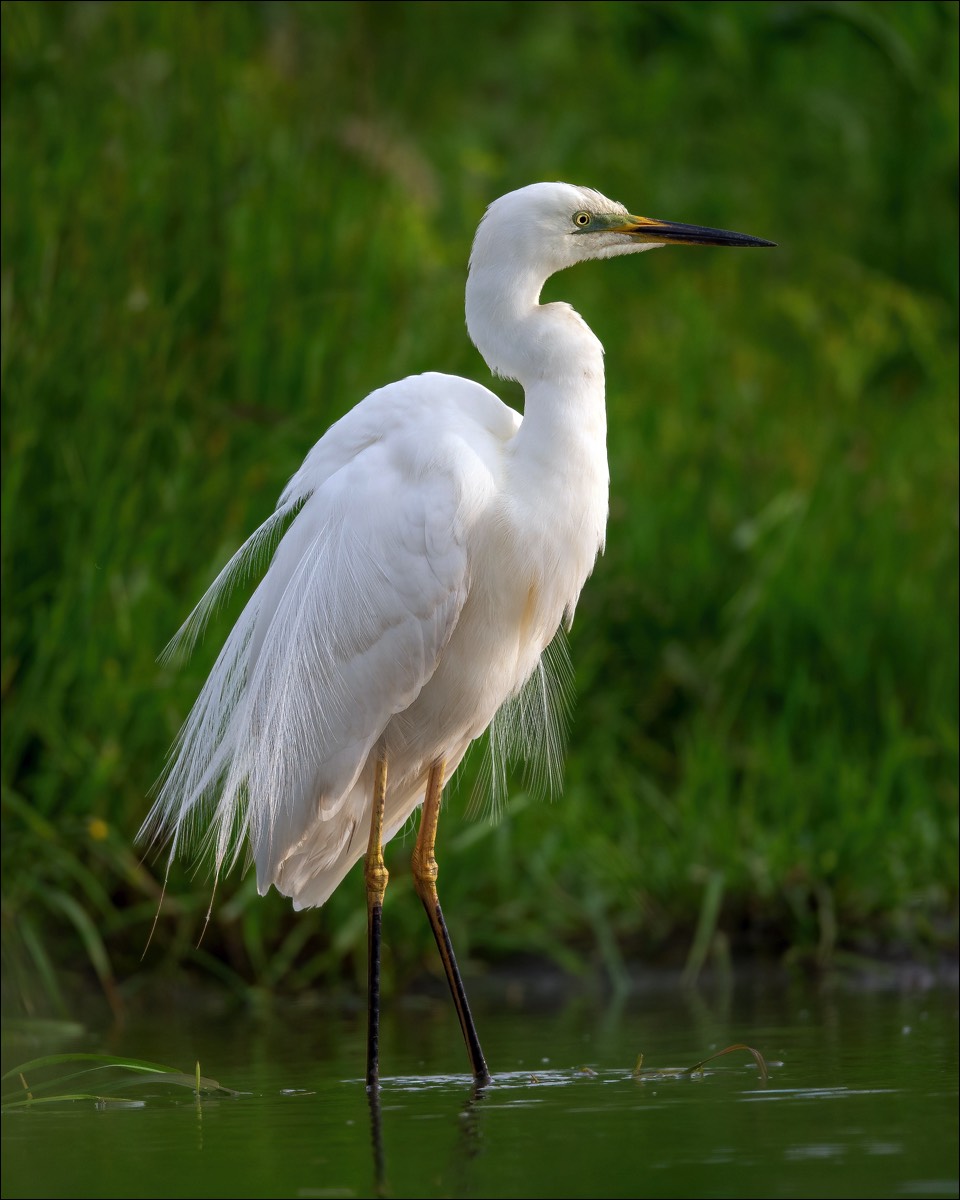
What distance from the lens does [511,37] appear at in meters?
9.38

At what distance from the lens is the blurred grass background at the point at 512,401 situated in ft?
15.2

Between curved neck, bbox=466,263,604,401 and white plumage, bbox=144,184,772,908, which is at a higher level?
curved neck, bbox=466,263,604,401

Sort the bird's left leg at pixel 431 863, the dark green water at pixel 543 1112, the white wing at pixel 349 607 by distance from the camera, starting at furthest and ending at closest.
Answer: the bird's left leg at pixel 431 863, the white wing at pixel 349 607, the dark green water at pixel 543 1112

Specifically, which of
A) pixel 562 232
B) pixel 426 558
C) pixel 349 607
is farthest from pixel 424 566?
pixel 562 232

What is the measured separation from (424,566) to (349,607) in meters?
0.20

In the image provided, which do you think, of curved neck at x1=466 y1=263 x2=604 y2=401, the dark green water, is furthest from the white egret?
the dark green water

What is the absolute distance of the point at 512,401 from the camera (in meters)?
6.51

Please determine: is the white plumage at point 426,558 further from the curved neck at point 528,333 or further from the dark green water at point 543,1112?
the dark green water at point 543,1112

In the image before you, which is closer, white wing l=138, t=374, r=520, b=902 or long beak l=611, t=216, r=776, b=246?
white wing l=138, t=374, r=520, b=902

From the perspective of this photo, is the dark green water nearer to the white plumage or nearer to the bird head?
the white plumage

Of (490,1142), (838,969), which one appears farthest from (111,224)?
(490,1142)

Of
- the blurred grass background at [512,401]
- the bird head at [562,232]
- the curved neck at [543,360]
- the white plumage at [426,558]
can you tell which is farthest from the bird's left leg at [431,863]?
the bird head at [562,232]

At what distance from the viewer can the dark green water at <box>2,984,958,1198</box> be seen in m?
2.39

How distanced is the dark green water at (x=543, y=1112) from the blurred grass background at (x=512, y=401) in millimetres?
478
